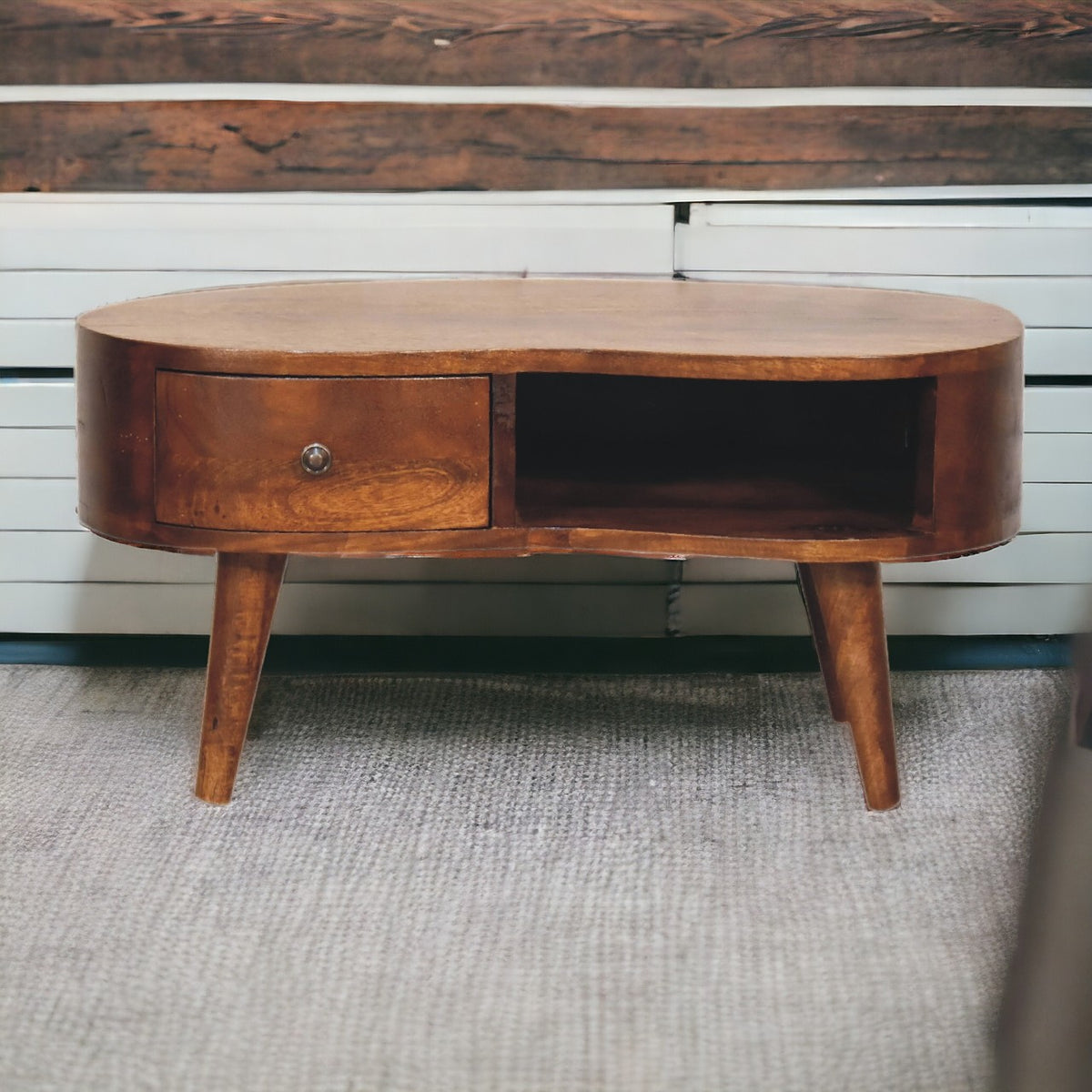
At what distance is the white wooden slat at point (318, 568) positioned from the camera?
4.48 ft

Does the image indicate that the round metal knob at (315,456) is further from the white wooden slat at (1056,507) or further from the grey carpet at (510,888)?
the white wooden slat at (1056,507)

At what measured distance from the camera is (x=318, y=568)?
54.1 inches

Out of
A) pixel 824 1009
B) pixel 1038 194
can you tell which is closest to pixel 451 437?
pixel 824 1009

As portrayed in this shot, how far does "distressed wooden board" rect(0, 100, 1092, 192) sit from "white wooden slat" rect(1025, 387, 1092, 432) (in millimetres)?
211

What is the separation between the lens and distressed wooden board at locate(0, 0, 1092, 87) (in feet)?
4.11

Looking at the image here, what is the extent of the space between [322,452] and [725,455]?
1.29 ft

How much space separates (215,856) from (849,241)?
32.9 inches

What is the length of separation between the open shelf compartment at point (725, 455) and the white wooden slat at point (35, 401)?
48cm

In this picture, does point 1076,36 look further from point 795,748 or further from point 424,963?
point 424,963

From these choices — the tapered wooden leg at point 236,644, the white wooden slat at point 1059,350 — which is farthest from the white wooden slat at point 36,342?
the white wooden slat at point 1059,350

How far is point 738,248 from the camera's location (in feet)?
4.29

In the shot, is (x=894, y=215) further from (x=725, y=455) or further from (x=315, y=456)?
(x=315, y=456)

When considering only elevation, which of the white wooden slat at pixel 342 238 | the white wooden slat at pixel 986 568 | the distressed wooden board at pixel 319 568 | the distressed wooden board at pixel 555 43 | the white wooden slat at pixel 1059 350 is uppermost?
the distressed wooden board at pixel 555 43

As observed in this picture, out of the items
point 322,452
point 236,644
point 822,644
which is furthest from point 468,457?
point 822,644
